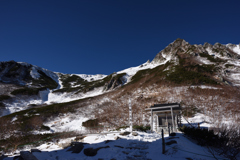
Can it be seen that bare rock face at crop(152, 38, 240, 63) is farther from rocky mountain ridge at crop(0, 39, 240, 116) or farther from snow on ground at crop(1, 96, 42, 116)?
snow on ground at crop(1, 96, 42, 116)

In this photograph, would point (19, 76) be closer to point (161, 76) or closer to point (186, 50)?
point (161, 76)

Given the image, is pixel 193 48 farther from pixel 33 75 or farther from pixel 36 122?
pixel 33 75

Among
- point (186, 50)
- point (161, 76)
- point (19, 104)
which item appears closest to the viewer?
point (161, 76)

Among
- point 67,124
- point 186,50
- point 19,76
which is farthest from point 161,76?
point 19,76

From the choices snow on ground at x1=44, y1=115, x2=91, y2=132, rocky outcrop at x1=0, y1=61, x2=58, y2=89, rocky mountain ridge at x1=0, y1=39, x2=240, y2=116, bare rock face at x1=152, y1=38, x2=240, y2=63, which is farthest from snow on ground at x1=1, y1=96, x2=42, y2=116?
bare rock face at x1=152, y1=38, x2=240, y2=63

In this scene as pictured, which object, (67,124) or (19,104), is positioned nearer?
(67,124)

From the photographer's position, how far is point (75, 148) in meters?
7.95

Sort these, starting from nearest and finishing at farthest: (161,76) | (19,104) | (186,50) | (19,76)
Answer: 1. (161,76)
2. (19,104)
3. (186,50)
4. (19,76)

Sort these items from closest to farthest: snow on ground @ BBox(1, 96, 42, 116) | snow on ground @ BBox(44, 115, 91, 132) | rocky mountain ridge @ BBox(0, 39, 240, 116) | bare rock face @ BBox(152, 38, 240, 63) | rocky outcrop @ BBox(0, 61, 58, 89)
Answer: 1. snow on ground @ BBox(44, 115, 91, 132)
2. rocky mountain ridge @ BBox(0, 39, 240, 116)
3. snow on ground @ BBox(1, 96, 42, 116)
4. bare rock face @ BBox(152, 38, 240, 63)
5. rocky outcrop @ BBox(0, 61, 58, 89)

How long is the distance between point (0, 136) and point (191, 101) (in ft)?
87.9

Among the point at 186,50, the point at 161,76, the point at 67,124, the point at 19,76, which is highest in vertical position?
the point at 186,50

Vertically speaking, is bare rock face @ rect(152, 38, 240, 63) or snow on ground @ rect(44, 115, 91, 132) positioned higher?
bare rock face @ rect(152, 38, 240, 63)

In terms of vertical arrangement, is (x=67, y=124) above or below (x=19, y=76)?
below

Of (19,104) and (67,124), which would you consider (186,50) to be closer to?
(67,124)
